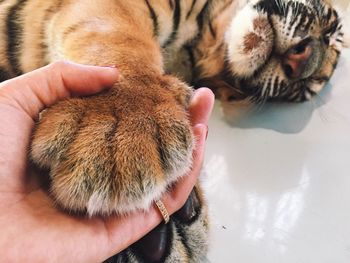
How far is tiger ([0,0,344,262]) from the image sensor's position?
1.95 feet

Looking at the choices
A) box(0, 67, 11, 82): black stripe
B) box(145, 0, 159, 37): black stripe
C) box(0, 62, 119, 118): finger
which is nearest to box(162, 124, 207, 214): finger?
box(0, 62, 119, 118): finger

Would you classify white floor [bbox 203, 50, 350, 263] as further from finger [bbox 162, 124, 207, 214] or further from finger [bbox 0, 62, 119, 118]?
finger [bbox 0, 62, 119, 118]

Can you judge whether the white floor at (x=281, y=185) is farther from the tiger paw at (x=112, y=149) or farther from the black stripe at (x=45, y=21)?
the black stripe at (x=45, y=21)

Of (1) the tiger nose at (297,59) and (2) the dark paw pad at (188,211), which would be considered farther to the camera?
(1) the tiger nose at (297,59)

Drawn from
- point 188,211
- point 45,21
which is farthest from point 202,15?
point 188,211

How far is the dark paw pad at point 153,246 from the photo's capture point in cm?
72

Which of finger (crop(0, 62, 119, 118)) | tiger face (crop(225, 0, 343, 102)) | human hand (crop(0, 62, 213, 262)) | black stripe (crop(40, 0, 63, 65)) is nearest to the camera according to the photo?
human hand (crop(0, 62, 213, 262))

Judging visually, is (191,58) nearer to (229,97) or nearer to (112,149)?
(229,97)

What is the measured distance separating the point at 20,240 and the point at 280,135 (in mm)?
804

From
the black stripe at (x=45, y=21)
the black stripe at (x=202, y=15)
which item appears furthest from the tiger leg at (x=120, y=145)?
the black stripe at (x=202, y=15)

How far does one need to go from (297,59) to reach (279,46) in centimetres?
6

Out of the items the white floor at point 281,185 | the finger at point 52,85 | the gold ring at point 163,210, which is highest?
the finger at point 52,85

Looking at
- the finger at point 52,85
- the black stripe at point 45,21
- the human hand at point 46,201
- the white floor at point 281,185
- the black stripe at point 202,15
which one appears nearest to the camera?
the human hand at point 46,201

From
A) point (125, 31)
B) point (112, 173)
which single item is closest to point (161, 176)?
point (112, 173)
